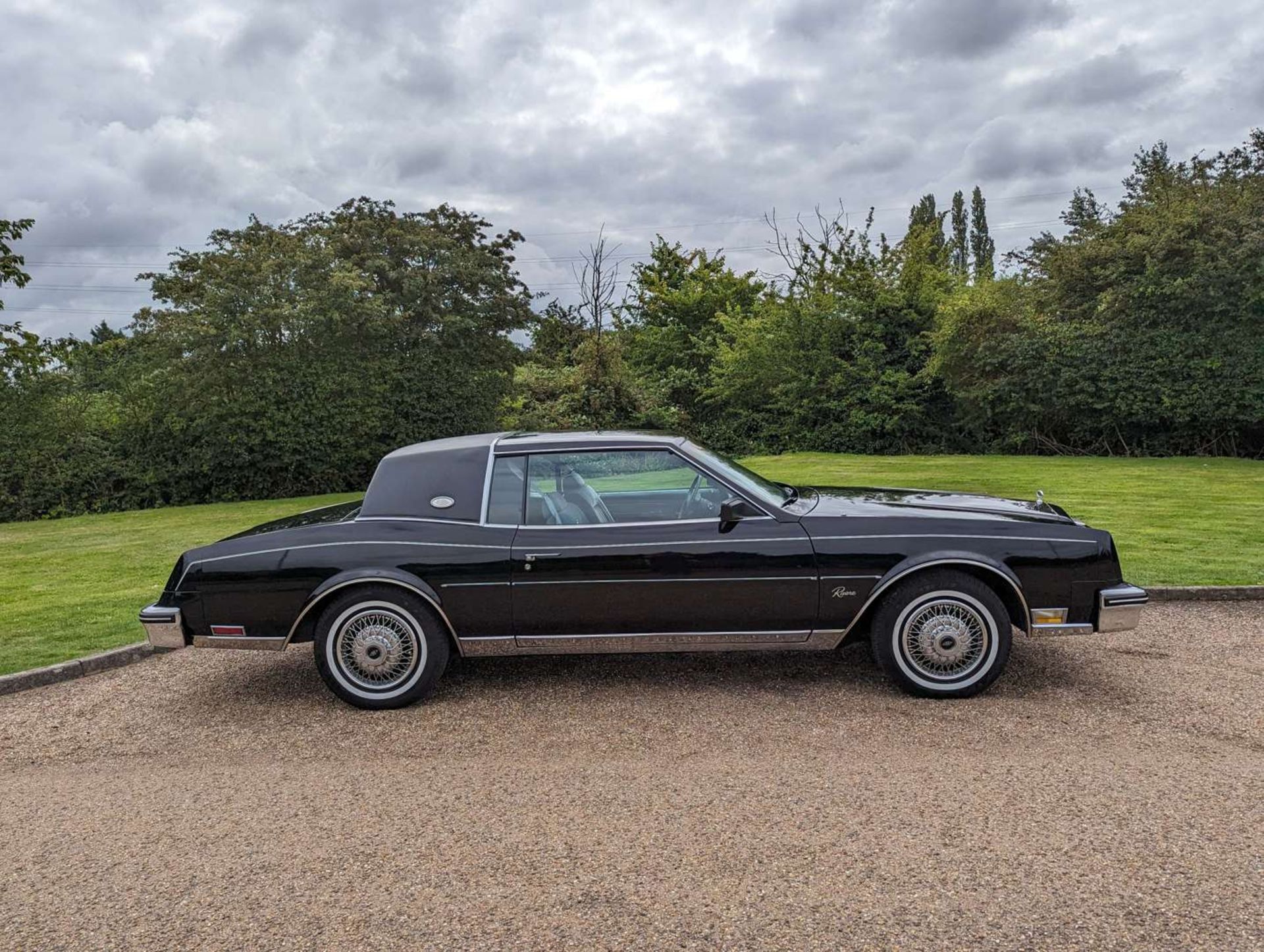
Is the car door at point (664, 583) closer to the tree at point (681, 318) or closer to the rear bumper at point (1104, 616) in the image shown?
the rear bumper at point (1104, 616)

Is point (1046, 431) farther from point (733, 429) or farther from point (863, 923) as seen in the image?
point (863, 923)

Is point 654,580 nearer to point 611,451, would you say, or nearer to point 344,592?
point 611,451

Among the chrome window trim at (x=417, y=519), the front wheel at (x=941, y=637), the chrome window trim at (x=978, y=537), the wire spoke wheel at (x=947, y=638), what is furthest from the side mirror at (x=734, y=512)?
the chrome window trim at (x=417, y=519)

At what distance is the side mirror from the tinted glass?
1.08 m

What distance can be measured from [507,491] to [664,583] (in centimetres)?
100

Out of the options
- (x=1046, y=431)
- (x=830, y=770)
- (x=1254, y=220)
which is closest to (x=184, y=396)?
(x=830, y=770)

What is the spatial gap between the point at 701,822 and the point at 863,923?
30.5 inches

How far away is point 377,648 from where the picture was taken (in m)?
4.54

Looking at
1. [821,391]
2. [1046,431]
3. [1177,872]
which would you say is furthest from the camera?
[821,391]

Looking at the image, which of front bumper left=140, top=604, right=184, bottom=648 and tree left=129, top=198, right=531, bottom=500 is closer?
front bumper left=140, top=604, right=184, bottom=648

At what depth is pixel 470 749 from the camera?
4.00 m

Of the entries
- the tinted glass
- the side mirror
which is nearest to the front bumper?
the tinted glass

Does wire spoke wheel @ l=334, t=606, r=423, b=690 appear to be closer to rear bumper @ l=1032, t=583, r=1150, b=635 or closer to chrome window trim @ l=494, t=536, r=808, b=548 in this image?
chrome window trim @ l=494, t=536, r=808, b=548

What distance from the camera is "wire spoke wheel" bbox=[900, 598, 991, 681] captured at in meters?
4.37
